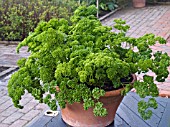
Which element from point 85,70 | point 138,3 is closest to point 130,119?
point 85,70

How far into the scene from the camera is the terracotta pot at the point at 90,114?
152 cm

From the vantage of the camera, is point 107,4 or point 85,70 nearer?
point 85,70

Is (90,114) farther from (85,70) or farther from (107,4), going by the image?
(107,4)

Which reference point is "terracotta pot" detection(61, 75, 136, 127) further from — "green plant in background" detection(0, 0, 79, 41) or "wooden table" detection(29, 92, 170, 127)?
"green plant in background" detection(0, 0, 79, 41)

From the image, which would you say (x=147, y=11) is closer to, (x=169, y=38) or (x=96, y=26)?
(x=169, y=38)

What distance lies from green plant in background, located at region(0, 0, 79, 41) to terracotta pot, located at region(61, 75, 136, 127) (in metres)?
4.25

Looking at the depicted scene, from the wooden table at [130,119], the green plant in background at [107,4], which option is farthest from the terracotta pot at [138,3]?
the wooden table at [130,119]

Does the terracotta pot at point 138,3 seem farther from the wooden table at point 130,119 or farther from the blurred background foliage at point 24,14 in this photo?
the wooden table at point 130,119

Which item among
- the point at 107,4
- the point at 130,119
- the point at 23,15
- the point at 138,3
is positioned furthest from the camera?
the point at 138,3

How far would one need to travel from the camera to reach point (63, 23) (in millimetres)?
1756

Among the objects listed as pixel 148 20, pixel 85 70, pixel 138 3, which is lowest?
pixel 148 20

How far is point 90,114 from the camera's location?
1.56 m

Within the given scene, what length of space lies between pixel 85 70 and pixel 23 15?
4.76 meters

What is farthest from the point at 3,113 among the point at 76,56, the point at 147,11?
the point at 147,11
